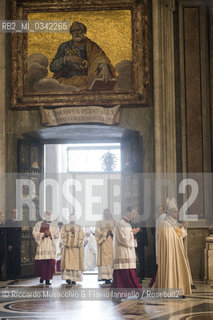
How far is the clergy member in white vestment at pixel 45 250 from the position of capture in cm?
1355

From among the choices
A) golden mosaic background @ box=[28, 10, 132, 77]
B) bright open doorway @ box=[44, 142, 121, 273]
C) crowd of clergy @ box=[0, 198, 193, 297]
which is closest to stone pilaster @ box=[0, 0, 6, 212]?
golden mosaic background @ box=[28, 10, 132, 77]

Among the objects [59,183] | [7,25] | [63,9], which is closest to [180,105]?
[63,9]

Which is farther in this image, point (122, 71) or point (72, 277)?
point (122, 71)

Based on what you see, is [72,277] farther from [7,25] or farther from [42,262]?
[7,25]

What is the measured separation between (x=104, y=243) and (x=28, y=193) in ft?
8.35

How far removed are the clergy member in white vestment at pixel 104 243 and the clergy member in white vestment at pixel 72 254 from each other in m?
0.39

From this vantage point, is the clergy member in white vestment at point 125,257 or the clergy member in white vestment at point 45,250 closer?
the clergy member in white vestment at point 125,257

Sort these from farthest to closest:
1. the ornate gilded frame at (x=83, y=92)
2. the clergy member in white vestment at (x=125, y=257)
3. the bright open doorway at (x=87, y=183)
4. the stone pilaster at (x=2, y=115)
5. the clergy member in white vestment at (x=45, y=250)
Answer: the bright open doorway at (x=87, y=183)
the ornate gilded frame at (x=83, y=92)
the stone pilaster at (x=2, y=115)
the clergy member in white vestment at (x=45, y=250)
the clergy member in white vestment at (x=125, y=257)

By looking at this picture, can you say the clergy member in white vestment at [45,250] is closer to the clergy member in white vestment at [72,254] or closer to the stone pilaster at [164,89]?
the clergy member in white vestment at [72,254]

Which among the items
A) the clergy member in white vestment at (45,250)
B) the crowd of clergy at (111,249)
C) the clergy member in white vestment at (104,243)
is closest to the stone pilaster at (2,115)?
the crowd of clergy at (111,249)

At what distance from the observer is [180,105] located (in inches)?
584

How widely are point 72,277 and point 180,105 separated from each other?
4.69 m

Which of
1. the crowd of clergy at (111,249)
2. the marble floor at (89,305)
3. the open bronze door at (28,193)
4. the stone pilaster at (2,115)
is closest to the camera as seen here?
the marble floor at (89,305)

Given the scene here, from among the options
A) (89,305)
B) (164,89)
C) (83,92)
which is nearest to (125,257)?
(89,305)
